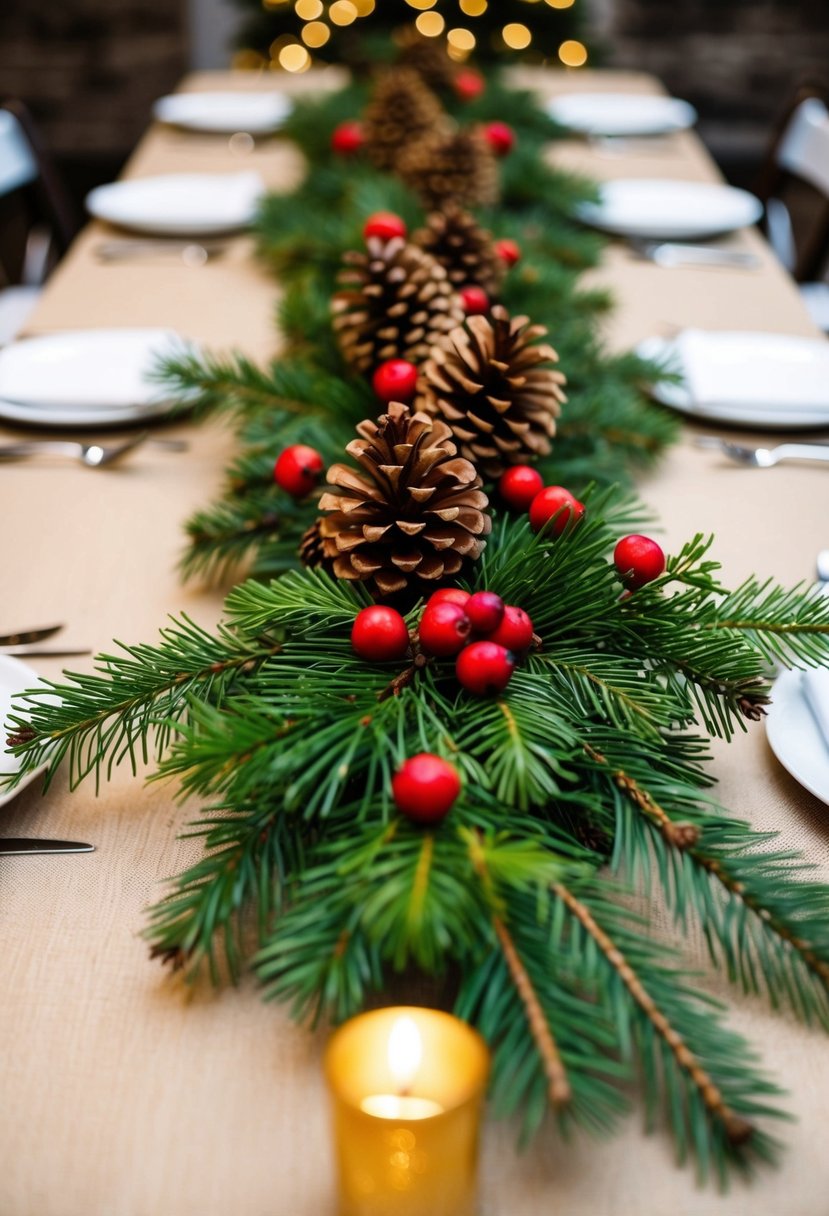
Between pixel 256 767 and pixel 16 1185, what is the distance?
0.19 metres

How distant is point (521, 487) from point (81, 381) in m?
0.52

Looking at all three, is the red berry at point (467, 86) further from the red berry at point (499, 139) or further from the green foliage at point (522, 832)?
the green foliage at point (522, 832)

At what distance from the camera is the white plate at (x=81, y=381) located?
103cm

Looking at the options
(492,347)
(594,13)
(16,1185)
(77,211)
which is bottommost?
(16,1185)

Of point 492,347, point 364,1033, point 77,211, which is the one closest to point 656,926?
point 364,1033

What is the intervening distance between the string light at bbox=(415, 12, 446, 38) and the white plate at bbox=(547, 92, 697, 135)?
3.68ft

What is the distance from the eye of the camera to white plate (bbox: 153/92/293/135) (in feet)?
6.70

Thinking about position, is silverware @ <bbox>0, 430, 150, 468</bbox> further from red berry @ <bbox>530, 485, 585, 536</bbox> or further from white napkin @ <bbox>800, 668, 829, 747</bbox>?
white napkin @ <bbox>800, 668, 829, 747</bbox>

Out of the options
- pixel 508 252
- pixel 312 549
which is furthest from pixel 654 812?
pixel 508 252

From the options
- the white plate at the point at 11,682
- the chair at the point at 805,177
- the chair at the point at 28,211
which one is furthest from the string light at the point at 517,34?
the white plate at the point at 11,682

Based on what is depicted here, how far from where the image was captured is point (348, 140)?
1592 mm

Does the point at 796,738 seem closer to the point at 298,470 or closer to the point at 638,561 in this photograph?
the point at 638,561

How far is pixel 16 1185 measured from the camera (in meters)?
0.43

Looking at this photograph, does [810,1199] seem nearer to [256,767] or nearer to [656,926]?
[656,926]
